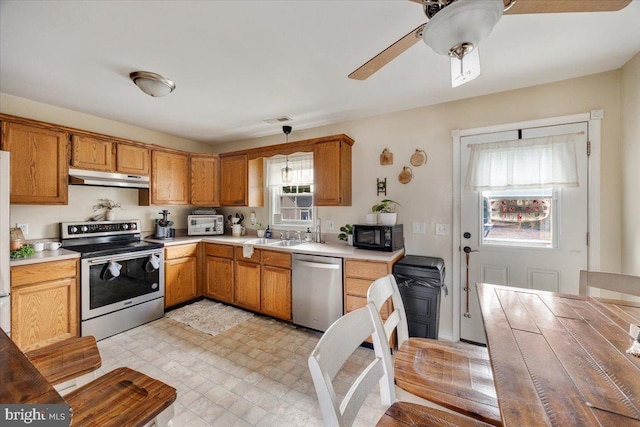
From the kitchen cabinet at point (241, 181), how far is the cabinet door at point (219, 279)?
2.91 feet

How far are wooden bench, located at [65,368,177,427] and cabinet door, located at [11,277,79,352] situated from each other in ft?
6.55

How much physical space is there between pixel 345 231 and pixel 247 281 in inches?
54.4

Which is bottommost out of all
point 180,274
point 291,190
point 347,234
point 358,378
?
point 180,274

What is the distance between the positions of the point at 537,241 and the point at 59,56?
13.4 feet

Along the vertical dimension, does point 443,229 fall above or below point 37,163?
below

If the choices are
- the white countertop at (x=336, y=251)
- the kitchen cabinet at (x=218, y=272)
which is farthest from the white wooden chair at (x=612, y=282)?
the kitchen cabinet at (x=218, y=272)

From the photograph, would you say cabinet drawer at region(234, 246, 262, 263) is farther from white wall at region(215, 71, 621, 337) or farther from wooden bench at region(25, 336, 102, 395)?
wooden bench at region(25, 336, 102, 395)

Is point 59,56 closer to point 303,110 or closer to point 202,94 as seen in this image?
point 202,94

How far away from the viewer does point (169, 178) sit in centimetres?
361

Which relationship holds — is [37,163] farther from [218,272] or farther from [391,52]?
[391,52]

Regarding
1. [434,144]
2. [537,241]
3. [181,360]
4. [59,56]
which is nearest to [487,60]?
[434,144]

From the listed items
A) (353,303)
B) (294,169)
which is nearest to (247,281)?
(353,303)

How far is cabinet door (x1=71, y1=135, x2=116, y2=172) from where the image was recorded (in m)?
Answer: 2.74

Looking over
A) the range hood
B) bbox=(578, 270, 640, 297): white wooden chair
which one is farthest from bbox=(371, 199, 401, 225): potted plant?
the range hood
